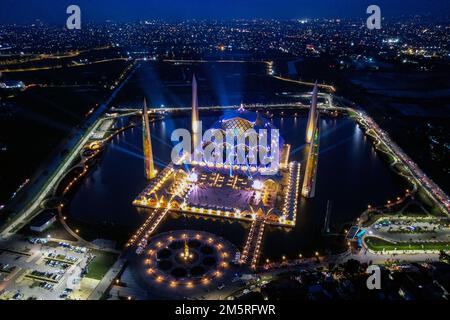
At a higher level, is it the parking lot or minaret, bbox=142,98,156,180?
minaret, bbox=142,98,156,180

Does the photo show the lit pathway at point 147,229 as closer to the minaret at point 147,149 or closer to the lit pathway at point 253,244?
the minaret at point 147,149

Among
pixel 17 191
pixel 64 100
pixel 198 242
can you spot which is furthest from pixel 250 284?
pixel 64 100

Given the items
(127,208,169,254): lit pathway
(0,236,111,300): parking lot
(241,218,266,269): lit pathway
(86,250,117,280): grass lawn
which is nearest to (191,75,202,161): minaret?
(127,208,169,254): lit pathway

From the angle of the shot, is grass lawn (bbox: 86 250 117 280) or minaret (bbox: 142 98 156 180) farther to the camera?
minaret (bbox: 142 98 156 180)

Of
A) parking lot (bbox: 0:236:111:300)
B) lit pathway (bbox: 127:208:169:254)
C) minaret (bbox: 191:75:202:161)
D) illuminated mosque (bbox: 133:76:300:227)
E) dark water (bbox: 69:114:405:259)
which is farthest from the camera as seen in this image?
minaret (bbox: 191:75:202:161)

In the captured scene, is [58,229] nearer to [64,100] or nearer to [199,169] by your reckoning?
[199,169]

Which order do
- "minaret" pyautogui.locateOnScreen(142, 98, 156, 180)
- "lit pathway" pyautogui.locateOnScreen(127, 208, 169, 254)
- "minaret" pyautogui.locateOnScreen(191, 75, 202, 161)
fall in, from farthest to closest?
"minaret" pyautogui.locateOnScreen(191, 75, 202, 161), "minaret" pyautogui.locateOnScreen(142, 98, 156, 180), "lit pathway" pyautogui.locateOnScreen(127, 208, 169, 254)

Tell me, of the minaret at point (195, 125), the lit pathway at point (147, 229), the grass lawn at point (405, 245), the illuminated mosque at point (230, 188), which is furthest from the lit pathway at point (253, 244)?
the minaret at point (195, 125)

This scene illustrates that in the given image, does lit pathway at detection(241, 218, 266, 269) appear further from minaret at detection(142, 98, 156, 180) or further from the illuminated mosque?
minaret at detection(142, 98, 156, 180)
